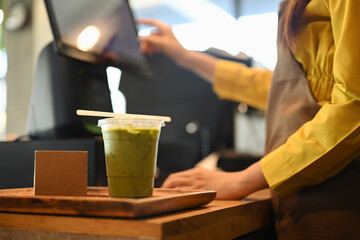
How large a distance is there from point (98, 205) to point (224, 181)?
472mm

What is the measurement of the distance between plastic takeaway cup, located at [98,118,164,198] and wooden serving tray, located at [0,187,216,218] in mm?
62

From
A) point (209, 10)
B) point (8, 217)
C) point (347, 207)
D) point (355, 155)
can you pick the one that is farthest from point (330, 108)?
point (209, 10)

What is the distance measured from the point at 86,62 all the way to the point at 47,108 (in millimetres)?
189

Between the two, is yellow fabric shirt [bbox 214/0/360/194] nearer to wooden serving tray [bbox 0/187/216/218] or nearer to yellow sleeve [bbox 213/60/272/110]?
wooden serving tray [bbox 0/187/216/218]

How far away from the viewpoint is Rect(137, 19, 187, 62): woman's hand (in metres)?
2.02

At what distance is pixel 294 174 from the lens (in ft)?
3.38

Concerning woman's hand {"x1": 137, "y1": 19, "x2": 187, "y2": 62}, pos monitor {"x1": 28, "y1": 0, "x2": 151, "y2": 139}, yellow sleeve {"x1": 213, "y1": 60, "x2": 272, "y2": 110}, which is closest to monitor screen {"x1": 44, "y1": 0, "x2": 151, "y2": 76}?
pos monitor {"x1": 28, "y1": 0, "x2": 151, "y2": 139}

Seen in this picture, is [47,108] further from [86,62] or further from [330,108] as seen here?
[330,108]

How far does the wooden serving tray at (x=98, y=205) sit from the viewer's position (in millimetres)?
712

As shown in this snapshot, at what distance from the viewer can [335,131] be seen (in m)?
0.99

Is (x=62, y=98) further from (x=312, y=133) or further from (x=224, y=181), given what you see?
(x=312, y=133)

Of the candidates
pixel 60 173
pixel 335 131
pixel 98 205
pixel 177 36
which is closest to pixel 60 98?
pixel 60 173

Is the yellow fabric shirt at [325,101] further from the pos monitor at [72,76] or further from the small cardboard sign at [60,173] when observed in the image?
the pos monitor at [72,76]

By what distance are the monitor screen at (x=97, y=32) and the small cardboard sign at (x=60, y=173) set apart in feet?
1.45
